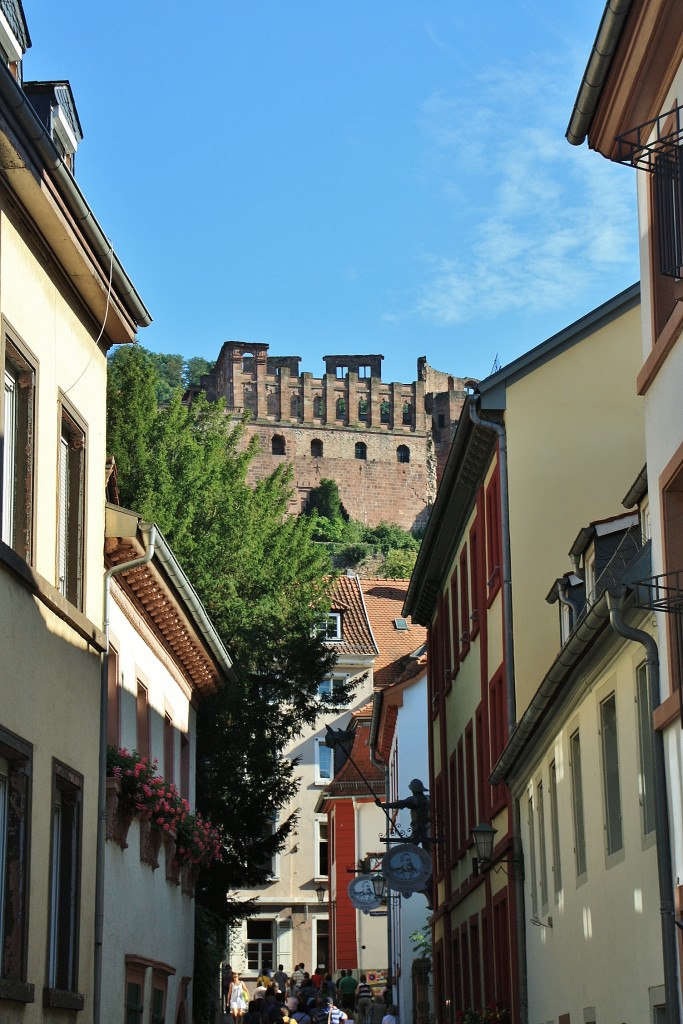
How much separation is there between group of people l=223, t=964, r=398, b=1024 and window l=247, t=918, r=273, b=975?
1283cm

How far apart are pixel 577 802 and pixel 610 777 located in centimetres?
179

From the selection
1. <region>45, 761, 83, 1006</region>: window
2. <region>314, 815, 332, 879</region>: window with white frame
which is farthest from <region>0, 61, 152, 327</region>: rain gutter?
<region>314, 815, 332, 879</region>: window with white frame

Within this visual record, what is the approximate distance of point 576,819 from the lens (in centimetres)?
1516

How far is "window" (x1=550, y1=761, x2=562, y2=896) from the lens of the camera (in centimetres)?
1659

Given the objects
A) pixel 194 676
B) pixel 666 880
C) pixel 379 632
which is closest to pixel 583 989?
pixel 666 880

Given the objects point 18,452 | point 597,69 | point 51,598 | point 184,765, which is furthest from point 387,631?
point 597,69

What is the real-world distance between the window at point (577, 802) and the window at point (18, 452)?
18.3 ft

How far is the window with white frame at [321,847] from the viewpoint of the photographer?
61031 mm

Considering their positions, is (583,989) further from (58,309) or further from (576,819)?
(58,309)

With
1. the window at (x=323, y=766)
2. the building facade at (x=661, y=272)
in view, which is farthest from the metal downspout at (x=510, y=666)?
the window at (x=323, y=766)

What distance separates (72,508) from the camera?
13508 millimetres

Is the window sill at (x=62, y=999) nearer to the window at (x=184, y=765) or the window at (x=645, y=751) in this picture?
the window at (x=645, y=751)

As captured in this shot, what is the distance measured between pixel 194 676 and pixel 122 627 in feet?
18.2

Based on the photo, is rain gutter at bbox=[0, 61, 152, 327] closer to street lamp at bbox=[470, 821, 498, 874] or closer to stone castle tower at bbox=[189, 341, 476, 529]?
street lamp at bbox=[470, 821, 498, 874]
